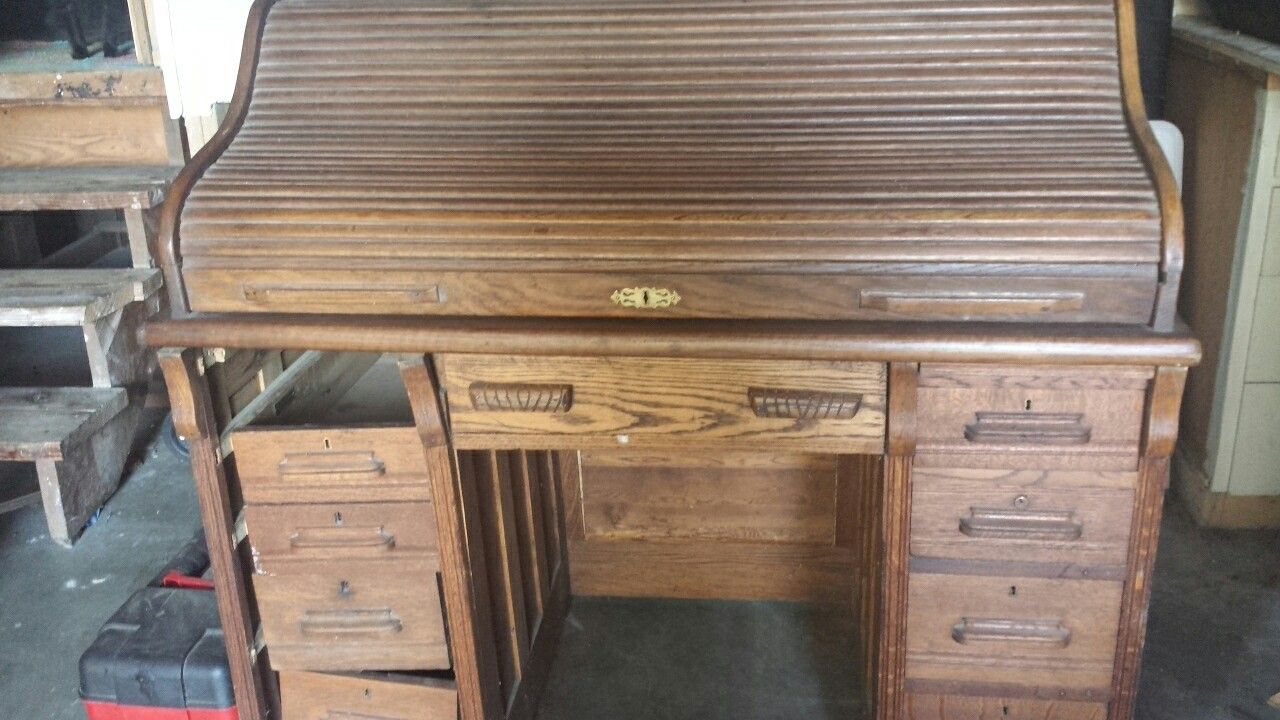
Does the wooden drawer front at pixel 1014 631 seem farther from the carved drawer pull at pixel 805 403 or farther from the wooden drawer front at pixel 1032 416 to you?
the carved drawer pull at pixel 805 403

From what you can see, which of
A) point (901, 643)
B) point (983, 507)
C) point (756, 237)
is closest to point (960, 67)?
point (756, 237)

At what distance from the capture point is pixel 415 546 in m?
1.92

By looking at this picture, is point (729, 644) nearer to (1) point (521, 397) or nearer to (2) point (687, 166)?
(1) point (521, 397)

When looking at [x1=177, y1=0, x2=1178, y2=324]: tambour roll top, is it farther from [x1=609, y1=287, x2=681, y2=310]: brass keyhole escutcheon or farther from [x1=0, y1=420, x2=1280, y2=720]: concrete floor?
[x1=0, y1=420, x2=1280, y2=720]: concrete floor

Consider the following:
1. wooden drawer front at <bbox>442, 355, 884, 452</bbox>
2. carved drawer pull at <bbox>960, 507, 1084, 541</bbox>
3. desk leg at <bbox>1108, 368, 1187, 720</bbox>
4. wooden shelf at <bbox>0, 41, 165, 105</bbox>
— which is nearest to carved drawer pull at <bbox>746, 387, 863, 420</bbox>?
wooden drawer front at <bbox>442, 355, 884, 452</bbox>

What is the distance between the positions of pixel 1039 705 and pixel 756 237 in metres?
0.93

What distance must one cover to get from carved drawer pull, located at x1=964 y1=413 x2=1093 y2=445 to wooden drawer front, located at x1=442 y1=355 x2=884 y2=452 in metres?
0.15

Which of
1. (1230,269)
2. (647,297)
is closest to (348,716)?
(647,297)

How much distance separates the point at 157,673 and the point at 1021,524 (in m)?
1.59

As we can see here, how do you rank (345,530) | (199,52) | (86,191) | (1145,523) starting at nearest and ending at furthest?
(1145,523), (345,530), (199,52), (86,191)

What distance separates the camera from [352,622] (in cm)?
198

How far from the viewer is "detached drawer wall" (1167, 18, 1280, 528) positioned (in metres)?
2.54

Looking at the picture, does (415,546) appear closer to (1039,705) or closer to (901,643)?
(901,643)

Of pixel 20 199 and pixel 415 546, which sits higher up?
pixel 20 199
